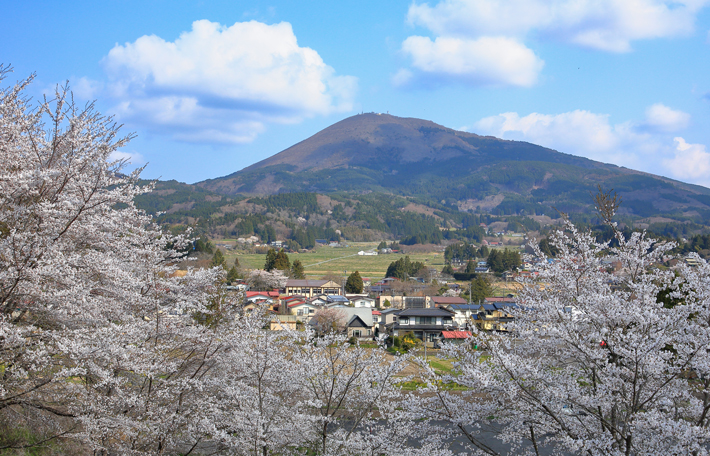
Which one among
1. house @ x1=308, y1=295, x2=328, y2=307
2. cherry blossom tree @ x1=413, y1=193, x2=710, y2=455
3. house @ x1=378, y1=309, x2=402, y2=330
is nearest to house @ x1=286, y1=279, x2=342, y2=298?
house @ x1=308, y1=295, x2=328, y2=307

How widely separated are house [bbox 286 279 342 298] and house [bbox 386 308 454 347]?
12.5m

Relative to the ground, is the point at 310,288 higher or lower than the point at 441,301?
higher

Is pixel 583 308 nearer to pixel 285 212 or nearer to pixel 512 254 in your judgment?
pixel 512 254

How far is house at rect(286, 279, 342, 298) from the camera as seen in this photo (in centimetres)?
3959

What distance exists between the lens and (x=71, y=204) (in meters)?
6.19

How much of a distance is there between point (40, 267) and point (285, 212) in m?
130

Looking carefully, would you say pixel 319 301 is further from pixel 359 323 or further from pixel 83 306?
pixel 83 306

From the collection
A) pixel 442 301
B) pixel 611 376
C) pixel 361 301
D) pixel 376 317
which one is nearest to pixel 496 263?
pixel 442 301

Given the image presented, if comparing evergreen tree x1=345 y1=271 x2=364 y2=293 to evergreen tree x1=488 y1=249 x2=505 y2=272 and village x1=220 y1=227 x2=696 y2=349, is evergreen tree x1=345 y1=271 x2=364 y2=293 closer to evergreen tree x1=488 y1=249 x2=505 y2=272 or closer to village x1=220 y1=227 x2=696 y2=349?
village x1=220 y1=227 x2=696 y2=349

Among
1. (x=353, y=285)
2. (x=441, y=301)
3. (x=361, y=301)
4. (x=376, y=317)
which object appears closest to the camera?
(x=376, y=317)

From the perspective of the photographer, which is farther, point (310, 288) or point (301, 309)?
point (310, 288)

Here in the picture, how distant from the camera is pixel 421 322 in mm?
28172

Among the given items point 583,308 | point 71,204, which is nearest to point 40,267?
point 71,204

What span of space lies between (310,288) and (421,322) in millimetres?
14018
